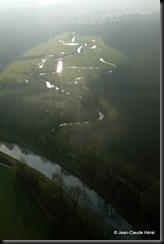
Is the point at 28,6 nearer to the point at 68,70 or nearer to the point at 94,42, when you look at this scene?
the point at 94,42

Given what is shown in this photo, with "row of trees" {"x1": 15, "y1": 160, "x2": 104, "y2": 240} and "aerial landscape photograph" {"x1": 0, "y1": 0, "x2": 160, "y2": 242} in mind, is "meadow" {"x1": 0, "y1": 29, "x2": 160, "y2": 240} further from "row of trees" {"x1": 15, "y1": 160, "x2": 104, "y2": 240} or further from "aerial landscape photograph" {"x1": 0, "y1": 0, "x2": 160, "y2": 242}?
"row of trees" {"x1": 15, "y1": 160, "x2": 104, "y2": 240}

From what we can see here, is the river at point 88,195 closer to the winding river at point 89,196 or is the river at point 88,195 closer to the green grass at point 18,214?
the winding river at point 89,196

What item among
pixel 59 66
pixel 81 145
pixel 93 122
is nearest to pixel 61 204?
pixel 81 145

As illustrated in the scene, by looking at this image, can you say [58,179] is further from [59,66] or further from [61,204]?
[59,66]

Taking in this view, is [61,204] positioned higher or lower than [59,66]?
lower

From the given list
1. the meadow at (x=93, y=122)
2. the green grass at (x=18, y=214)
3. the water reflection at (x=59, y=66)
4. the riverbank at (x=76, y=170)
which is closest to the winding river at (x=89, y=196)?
the riverbank at (x=76, y=170)

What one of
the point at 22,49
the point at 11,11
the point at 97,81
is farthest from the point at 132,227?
the point at 11,11
